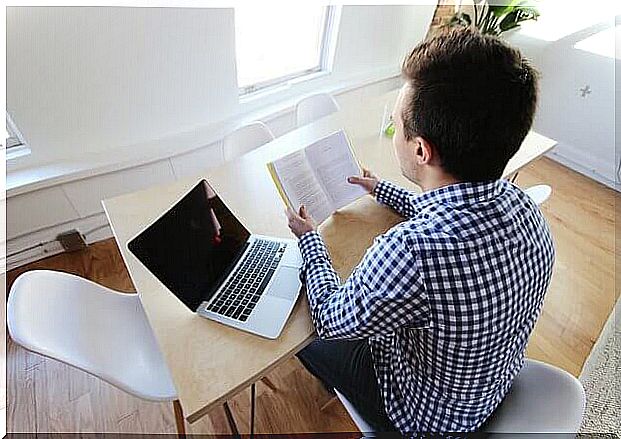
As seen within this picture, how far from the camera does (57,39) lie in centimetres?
164

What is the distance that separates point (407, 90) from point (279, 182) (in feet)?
1.50

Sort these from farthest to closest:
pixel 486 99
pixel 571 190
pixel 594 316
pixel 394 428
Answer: pixel 571 190 → pixel 594 316 → pixel 394 428 → pixel 486 99

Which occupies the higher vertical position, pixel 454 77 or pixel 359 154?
pixel 454 77

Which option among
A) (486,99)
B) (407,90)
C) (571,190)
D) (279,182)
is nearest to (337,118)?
(279,182)

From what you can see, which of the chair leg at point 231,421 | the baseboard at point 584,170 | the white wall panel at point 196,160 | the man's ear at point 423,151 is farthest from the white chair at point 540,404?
the baseboard at point 584,170

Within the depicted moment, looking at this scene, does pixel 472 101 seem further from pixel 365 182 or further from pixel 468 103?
pixel 365 182

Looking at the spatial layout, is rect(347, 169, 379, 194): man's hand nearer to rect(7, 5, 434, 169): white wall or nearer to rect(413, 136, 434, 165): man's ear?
rect(413, 136, 434, 165): man's ear

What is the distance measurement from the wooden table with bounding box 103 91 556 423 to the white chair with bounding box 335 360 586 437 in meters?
0.48

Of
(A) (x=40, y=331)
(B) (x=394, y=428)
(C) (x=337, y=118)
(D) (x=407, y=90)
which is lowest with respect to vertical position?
(B) (x=394, y=428)

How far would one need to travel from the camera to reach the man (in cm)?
73

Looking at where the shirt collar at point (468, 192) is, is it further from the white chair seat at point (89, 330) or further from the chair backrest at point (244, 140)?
the chair backrest at point (244, 140)

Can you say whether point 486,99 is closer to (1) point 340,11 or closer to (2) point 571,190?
(1) point 340,11

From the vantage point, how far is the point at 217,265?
1.02 metres

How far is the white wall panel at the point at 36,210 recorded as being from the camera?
1861mm
